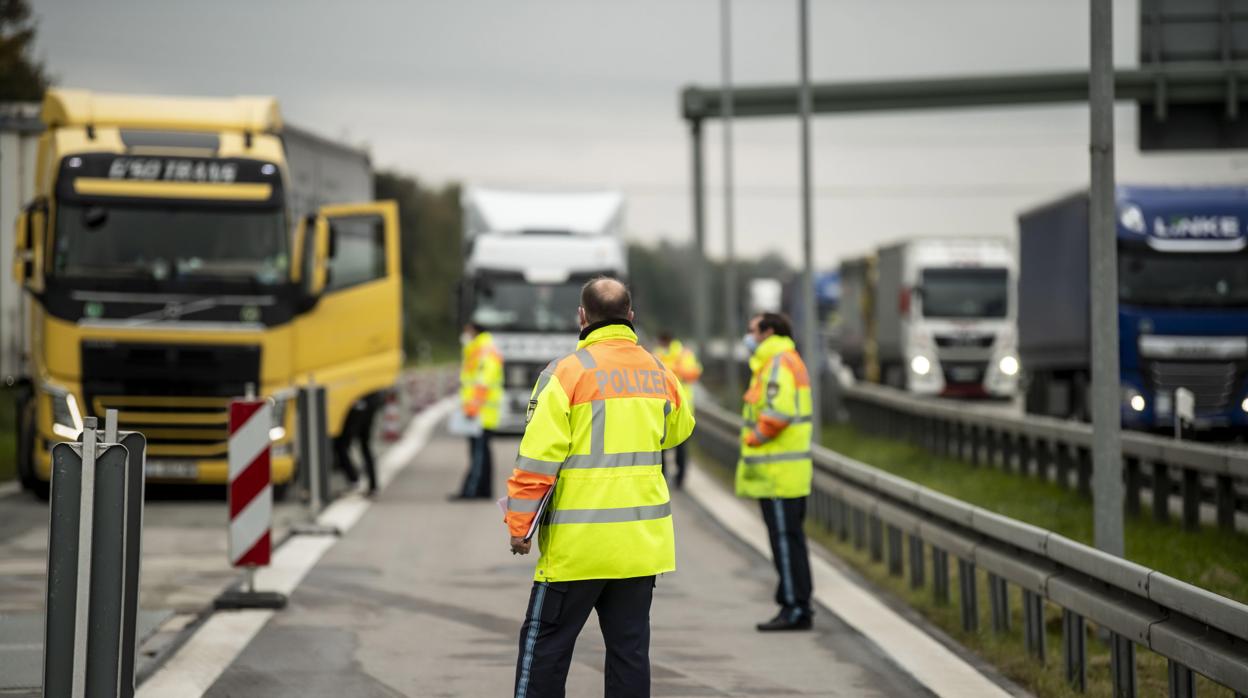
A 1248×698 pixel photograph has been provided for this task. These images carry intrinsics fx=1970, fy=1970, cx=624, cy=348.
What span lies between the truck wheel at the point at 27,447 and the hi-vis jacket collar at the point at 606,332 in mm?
12476

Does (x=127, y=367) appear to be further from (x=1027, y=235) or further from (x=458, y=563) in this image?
(x=1027, y=235)

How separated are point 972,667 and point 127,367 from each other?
10361mm

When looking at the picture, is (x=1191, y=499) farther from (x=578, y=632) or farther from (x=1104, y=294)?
(x=578, y=632)

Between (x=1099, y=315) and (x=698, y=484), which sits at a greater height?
(x=1099, y=315)

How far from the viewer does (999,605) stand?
1003 centimetres

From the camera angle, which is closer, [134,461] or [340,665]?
[134,461]

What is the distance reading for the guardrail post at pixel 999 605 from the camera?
394 inches

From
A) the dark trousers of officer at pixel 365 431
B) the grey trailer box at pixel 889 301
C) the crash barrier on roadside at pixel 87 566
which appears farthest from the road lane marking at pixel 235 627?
the grey trailer box at pixel 889 301

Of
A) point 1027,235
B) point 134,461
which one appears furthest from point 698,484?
point 134,461

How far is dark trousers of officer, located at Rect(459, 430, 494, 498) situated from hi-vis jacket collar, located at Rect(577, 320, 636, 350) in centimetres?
1241

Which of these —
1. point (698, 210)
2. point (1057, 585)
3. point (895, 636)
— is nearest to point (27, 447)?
point (895, 636)

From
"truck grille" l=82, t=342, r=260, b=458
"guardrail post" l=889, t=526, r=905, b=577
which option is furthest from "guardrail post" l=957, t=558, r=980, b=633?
"truck grille" l=82, t=342, r=260, b=458

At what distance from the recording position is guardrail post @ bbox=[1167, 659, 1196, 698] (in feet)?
23.0

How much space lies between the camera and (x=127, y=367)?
693 inches
